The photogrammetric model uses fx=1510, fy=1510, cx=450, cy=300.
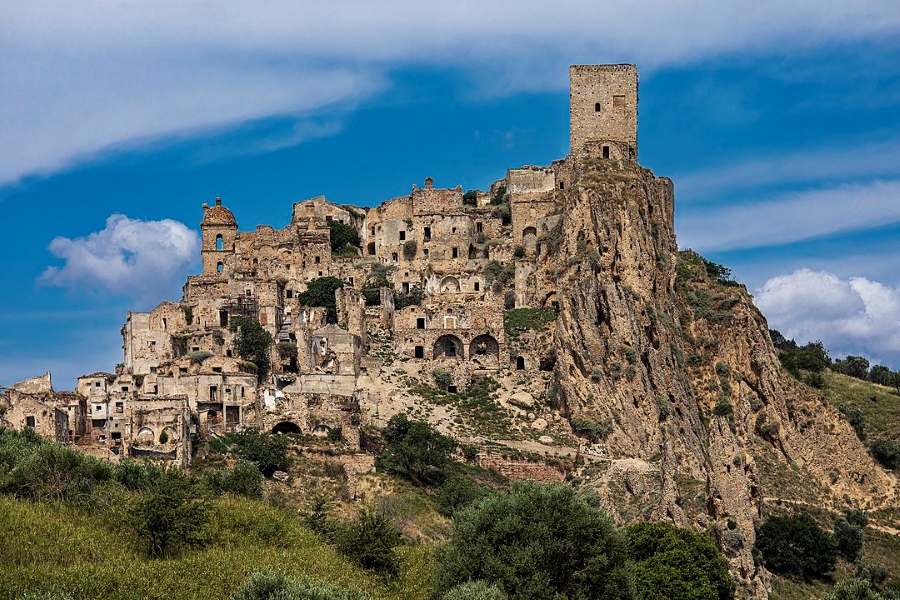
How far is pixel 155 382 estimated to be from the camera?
88.1 metres

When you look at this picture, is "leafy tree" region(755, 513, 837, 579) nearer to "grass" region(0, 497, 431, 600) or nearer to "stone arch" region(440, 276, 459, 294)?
"stone arch" region(440, 276, 459, 294)

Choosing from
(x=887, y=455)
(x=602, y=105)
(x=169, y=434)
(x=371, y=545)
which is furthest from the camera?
(x=602, y=105)

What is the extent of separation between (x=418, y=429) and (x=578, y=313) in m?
14.8

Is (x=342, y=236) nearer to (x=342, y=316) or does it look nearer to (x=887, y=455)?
(x=342, y=316)

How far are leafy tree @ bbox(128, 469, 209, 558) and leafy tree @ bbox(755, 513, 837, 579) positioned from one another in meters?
41.8

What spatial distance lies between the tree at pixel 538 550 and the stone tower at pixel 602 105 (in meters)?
50.8

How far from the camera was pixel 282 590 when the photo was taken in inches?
1982

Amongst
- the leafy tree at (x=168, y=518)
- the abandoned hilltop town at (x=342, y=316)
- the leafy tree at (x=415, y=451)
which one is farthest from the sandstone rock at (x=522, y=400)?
the leafy tree at (x=168, y=518)

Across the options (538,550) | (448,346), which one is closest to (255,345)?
(448,346)

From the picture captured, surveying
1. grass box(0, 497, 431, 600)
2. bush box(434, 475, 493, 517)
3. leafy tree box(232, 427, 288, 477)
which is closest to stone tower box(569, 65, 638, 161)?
bush box(434, 475, 493, 517)

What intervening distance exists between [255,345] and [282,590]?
45.2 meters

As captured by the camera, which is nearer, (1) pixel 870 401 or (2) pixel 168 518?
(2) pixel 168 518

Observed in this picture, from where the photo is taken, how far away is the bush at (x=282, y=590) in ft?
165

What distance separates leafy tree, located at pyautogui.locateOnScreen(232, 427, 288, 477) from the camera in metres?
78.7
